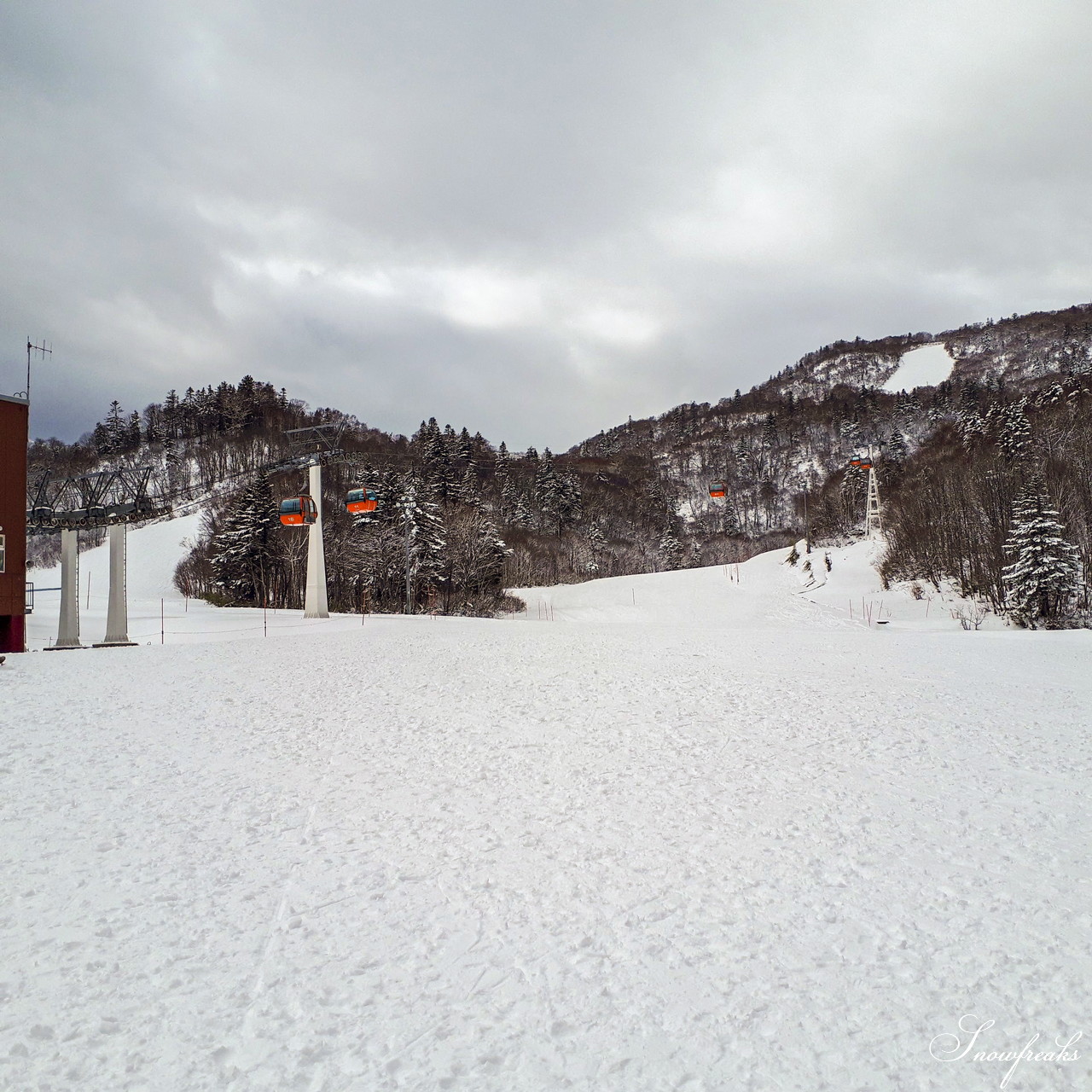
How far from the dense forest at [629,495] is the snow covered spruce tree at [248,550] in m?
0.16

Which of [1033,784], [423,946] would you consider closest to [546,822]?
[423,946]

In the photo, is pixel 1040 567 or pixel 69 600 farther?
pixel 1040 567

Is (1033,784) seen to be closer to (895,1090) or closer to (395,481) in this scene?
(895,1090)

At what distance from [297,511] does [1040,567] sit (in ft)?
97.7

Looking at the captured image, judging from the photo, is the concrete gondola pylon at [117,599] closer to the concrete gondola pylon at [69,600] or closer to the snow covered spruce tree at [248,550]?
the concrete gondola pylon at [69,600]

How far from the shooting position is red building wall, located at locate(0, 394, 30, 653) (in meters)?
17.3

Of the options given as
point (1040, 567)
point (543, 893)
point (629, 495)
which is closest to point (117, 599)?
point (543, 893)

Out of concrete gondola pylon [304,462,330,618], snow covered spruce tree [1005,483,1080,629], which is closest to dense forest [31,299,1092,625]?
snow covered spruce tree [1005,483,1080,629]

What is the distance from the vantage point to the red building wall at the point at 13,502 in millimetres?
17328

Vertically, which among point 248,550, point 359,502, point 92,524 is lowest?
point 92,524

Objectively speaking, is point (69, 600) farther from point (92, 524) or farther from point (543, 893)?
point (543, 893)

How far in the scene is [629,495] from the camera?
13275 centimetres

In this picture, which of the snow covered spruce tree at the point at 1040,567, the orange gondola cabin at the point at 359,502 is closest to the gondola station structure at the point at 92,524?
the orange gondola cabin at the point at 359,502

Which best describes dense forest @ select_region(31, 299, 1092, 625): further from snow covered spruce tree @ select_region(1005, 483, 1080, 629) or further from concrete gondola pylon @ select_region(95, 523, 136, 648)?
concrete gondola pylon @ select_region(95, 523, 136, 648)
